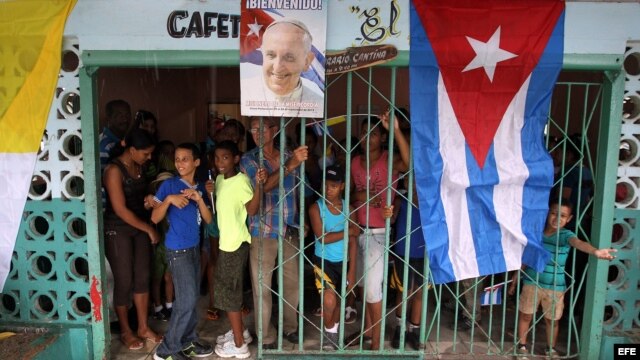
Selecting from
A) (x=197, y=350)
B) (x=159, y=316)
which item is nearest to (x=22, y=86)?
(x=159, y=316)

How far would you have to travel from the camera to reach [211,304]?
4.29 m

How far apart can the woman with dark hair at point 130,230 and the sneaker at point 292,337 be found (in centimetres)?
105

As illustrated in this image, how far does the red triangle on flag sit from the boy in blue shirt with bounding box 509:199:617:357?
3.41ft

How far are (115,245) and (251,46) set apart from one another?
1860 mm

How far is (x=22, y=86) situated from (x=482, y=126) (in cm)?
318

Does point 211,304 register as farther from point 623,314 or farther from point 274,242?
point 623,314

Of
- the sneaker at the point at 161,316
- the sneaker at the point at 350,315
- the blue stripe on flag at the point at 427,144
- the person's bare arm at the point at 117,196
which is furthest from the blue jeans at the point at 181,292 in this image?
the blue stripe on flag at the point at 427,144

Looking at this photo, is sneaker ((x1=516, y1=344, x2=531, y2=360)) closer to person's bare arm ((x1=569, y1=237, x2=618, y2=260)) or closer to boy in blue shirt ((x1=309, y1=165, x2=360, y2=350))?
person's bare arm ((x1=569, y1=237, x2=618, y2=260))

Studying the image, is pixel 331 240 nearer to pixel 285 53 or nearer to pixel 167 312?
pixel 285 53

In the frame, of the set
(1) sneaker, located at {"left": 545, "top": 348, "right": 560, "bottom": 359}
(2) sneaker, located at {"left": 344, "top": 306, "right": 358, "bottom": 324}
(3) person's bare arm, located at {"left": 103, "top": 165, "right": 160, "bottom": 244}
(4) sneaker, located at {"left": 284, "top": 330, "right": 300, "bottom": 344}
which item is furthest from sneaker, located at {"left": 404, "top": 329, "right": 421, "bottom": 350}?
(3) person's bare arm, located at {"left": 103, "top": 165, "right": 160, "bottom": 244}

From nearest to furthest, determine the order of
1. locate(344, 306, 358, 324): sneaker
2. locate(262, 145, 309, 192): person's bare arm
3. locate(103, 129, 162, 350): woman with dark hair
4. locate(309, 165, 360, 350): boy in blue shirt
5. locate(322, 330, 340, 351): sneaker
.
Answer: locate(262, 145, 309, 192): person's bare arm → locate(309, 165, 360, 350): boy in blue shirt → locate(103, 129, 162, 350): woman with dark hair → locate(322, 330, 340, 351): sneaker → locate(344, 306, 358, 324): sneaker

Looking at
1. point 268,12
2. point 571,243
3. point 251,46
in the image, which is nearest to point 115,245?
point 251,46

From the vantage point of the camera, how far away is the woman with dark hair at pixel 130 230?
340 cm

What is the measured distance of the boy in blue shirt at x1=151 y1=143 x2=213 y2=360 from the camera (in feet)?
10.6
